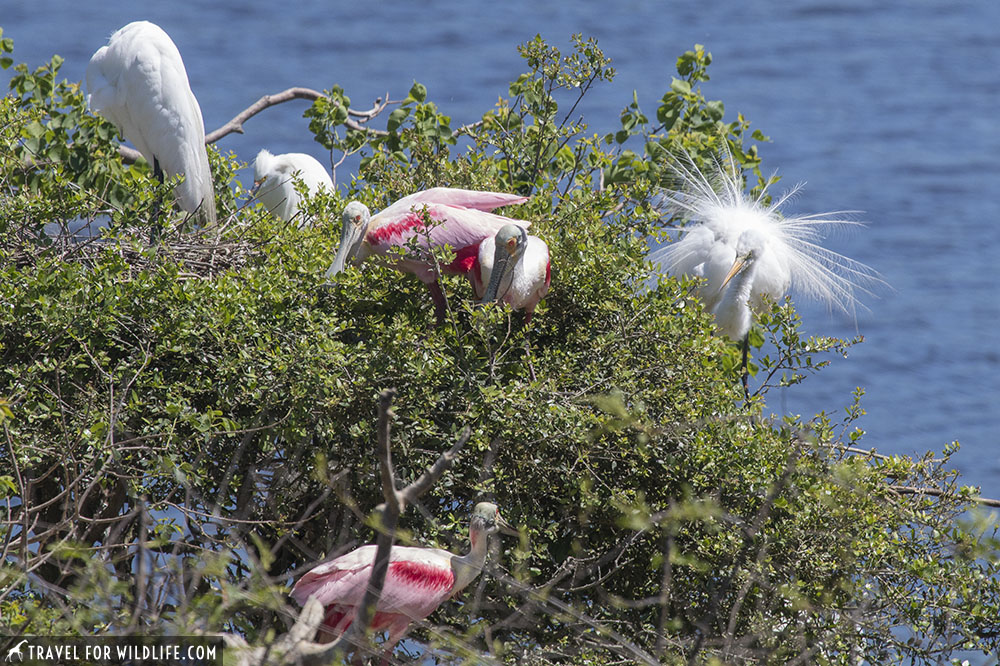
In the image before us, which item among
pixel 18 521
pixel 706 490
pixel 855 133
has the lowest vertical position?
pixel 18 521

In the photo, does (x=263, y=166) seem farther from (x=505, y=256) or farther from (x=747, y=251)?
(x=505, y=256)

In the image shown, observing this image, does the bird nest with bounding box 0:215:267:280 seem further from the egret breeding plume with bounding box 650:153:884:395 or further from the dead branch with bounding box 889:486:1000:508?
the dead branch with bounding box 889:486:1000:508

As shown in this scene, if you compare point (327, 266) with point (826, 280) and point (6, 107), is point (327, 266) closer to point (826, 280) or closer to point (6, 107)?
point (6, 107)

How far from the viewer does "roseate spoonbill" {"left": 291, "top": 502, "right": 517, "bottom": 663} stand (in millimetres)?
3598

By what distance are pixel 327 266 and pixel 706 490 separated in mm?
1511

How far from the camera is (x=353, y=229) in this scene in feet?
15.5

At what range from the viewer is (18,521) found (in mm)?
3244

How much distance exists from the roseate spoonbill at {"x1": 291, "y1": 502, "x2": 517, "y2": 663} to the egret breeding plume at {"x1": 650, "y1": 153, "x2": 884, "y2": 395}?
282 centimetres

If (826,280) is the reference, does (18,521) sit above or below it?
below

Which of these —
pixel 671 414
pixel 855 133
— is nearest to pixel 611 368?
pixel 671 414

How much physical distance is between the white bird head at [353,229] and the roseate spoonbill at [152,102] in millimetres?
1482

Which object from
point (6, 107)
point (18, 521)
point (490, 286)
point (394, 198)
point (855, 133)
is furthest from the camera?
point (855, 133)

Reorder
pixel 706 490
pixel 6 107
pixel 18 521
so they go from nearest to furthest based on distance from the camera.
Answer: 1. pixel 18 521
2. pixel 706 490
3. pixel 6 107

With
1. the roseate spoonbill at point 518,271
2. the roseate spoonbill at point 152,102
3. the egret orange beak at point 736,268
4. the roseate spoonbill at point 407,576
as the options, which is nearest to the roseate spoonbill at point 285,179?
the roseate spoonbill at point 152,102
